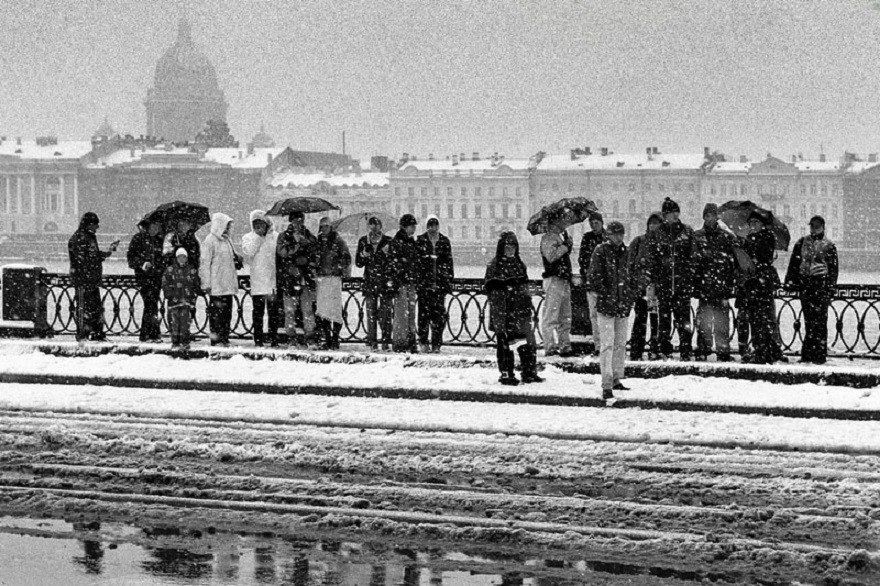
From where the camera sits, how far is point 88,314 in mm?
17609

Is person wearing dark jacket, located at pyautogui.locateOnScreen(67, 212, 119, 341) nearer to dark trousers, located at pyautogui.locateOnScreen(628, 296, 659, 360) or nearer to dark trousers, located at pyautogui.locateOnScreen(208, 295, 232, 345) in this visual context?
dark trousers, located at pyautogui.locateOnScreen(208, 295, 232, 345)

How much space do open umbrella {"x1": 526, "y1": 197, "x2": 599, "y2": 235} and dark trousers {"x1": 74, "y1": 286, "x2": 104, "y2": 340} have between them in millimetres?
5348

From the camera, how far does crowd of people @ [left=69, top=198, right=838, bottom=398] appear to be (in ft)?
44.2

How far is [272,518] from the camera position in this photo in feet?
25.6

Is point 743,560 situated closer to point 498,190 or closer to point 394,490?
point 394,490

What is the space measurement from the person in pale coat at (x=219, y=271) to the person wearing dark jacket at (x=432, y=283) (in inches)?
80.6

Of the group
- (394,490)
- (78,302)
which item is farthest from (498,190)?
(394,490)

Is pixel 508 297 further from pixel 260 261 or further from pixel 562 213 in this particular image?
pixel 260 261

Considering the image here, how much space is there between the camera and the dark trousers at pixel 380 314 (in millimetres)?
16859

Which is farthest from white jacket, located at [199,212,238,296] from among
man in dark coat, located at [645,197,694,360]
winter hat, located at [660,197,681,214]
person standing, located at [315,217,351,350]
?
winter hat, located at [660,197,681,214]

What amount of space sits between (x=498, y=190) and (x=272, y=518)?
440ft

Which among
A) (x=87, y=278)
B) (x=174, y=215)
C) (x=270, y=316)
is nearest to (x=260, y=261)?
(x=270, y=316)

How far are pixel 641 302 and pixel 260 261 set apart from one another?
4215mm

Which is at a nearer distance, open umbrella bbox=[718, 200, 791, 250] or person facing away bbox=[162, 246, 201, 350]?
open umbrella bbox=[718, 200, 791, 250]
